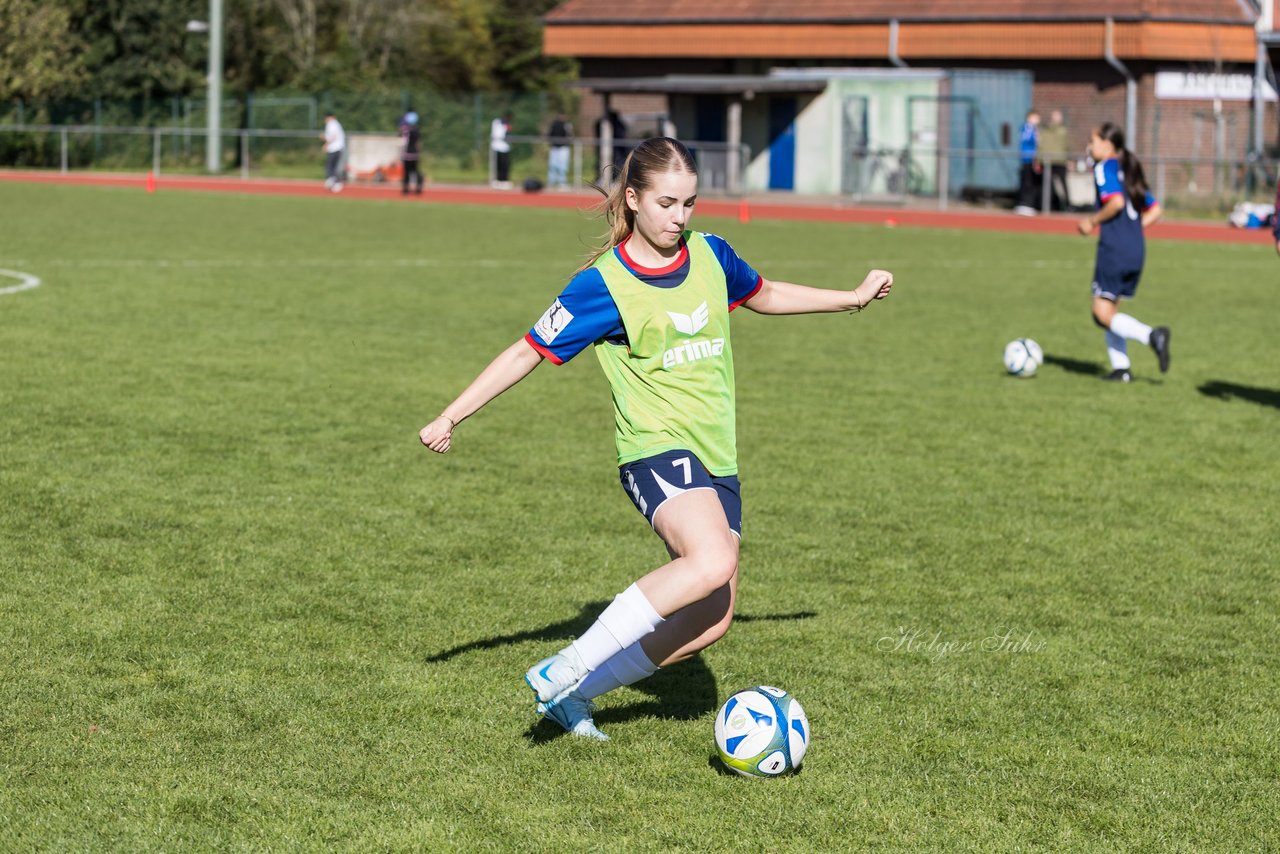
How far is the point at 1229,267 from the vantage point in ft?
75.8

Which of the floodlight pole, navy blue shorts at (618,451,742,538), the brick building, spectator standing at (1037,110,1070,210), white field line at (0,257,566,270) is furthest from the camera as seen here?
the floodlight pole

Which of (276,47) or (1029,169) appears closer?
(1029,169)

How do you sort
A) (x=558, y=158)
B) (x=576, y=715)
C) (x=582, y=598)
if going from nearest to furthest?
1. (x=576, y=715)
2. (x=582, y=598)
3. (x=558, y=158)

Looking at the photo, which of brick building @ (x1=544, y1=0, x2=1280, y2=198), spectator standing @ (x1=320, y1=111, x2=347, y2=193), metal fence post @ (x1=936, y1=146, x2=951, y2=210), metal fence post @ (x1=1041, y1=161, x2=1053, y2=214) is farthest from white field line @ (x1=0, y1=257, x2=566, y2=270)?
brick building @ (x1=544, y1=0, x2=1280, y2=198)

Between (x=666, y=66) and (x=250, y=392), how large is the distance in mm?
37354

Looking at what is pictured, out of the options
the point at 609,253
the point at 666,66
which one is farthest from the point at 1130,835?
the point at 666,66

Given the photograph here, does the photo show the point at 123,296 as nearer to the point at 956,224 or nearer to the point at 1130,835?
the point at 1130,835

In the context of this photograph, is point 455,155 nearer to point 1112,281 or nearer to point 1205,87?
point 1205,87

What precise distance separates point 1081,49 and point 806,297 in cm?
3621

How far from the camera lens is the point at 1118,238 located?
1284cm

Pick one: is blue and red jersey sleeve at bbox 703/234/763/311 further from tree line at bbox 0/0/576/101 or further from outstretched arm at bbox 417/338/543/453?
tree line at bbox 0/0/576/101

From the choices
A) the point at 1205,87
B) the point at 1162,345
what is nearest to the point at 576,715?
the point at 1162,345

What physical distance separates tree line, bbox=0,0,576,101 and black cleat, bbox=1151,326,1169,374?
42.2m

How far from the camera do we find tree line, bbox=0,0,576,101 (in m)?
48.8
